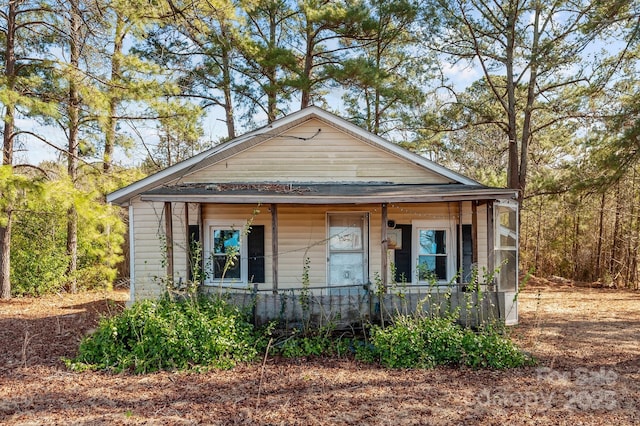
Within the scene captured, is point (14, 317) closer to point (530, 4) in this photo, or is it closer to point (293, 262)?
point (293, 262)

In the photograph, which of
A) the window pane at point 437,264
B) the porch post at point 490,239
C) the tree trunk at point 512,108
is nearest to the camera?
the porch post at point 490,239

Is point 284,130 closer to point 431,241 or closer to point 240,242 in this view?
point 240,242

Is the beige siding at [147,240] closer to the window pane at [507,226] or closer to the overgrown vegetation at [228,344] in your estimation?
the overgrown vegetation at [228,344]

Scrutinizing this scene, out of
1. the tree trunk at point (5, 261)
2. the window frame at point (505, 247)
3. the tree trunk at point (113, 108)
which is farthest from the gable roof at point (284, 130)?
the tree trunk at point (5, 261)

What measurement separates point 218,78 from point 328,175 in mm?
9700

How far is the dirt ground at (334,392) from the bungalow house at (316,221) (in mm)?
2623

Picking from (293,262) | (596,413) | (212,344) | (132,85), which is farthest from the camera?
(132,85)

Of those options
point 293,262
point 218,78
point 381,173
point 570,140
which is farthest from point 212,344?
point 570,140

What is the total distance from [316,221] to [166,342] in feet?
14.4

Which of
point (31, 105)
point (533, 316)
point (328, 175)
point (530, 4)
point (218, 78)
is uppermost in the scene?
point (530, 4)

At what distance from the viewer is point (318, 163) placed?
33.2ft

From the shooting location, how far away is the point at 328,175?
10.1 metres

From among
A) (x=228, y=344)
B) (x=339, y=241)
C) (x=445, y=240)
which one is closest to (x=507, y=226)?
(x=445, y=240)

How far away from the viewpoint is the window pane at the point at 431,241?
9.86 m
